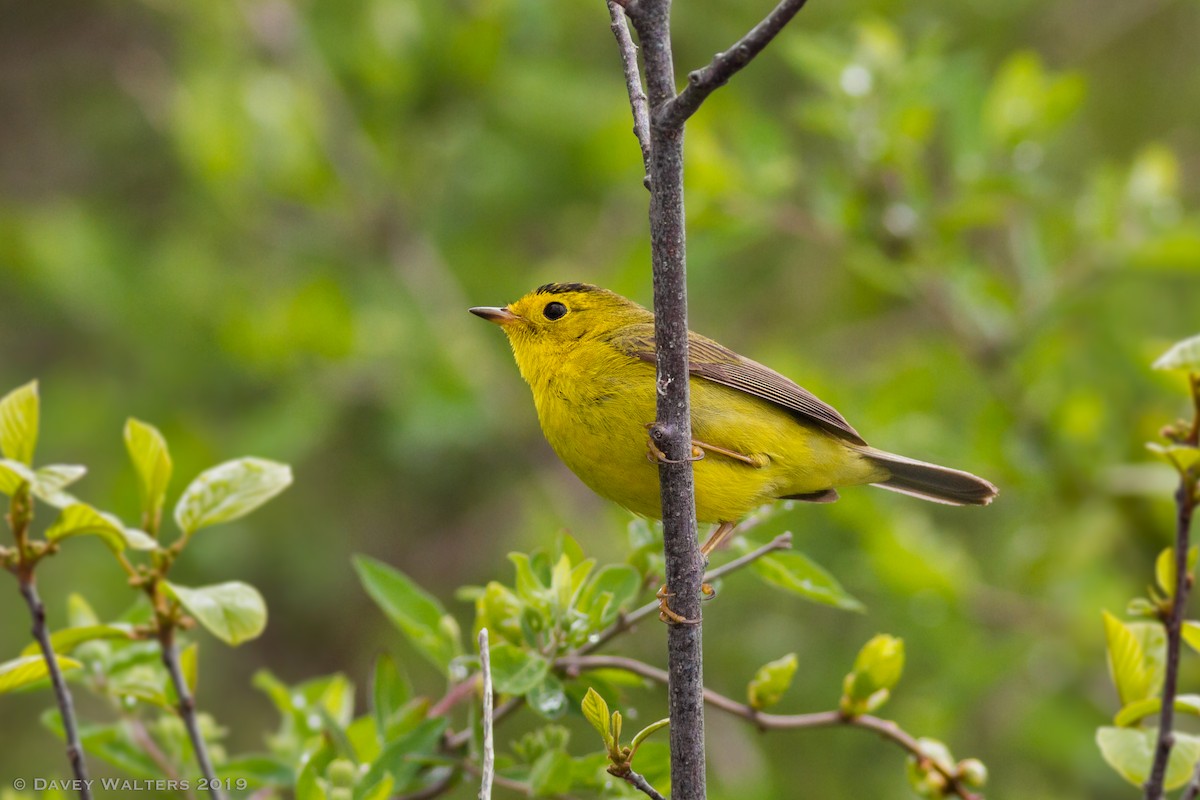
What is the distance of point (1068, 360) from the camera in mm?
6012

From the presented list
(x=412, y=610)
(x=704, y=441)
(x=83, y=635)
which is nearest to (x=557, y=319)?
(x=704, y=441)

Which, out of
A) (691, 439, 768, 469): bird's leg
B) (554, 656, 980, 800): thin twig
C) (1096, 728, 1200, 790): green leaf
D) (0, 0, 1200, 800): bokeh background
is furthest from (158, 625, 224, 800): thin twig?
(0, 0, 1200, 800): bokeh background

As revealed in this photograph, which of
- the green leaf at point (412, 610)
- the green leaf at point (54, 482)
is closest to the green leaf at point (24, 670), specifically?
the green leaf at point (54, 482)

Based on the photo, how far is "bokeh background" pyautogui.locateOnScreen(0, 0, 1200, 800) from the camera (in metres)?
5.26

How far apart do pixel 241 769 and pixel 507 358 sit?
4.40 meters

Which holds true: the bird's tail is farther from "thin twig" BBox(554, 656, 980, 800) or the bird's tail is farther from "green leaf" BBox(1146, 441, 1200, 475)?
"green leaf" BBox(1146, 441, 1200, 475)

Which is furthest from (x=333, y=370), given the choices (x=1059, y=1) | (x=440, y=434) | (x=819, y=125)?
(x=1059, y=1)

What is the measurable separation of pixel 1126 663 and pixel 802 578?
0.74m

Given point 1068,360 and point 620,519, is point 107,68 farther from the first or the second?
point 1068,360

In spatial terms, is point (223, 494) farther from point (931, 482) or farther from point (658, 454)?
point (931, 482)

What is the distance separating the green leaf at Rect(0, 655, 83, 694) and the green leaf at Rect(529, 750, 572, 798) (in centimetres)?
100

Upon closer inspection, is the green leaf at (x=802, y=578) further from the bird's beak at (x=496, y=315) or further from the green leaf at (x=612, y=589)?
the bird's beak at (x=496, y=315)

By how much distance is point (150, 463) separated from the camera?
2.89 m

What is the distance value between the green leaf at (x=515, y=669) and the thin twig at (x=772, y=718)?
0.41 feet
